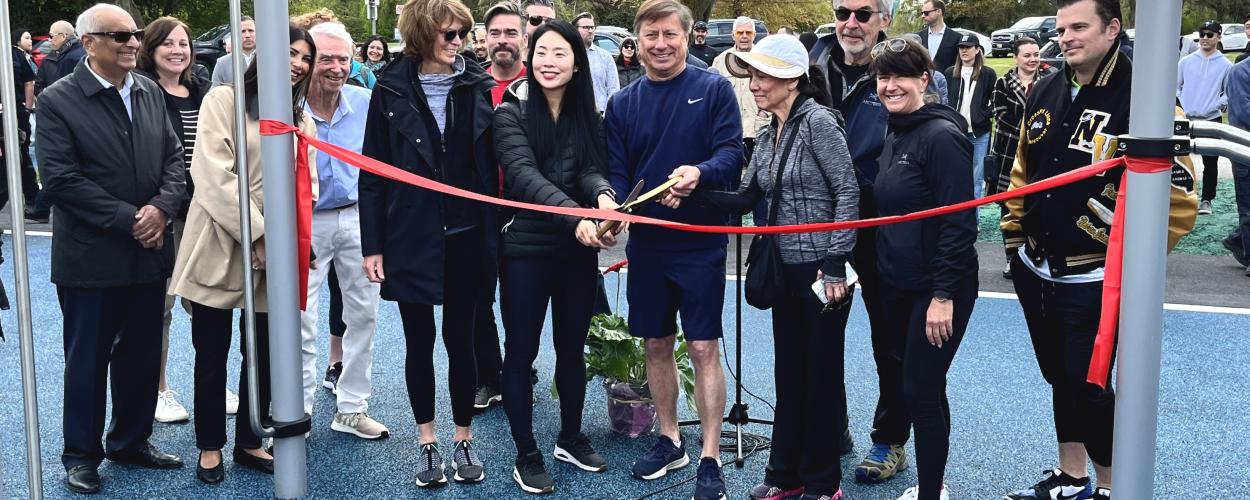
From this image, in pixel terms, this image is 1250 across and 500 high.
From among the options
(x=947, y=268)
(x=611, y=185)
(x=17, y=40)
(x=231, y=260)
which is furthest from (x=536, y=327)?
(x=17, y=40)

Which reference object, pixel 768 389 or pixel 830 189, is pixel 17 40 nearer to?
pixel 768 389

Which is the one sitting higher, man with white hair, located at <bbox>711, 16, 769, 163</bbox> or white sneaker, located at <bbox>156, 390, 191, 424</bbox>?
man with white hair, located at <bbox>711, 16, 769, 163</bbox>

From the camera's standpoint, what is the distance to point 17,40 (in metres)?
15.8

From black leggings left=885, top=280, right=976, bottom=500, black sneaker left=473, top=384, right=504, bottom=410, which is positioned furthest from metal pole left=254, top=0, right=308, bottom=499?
black leggings left=885, top=280, right=976, bottom=500

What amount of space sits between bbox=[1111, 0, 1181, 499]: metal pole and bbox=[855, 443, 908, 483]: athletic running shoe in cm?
138

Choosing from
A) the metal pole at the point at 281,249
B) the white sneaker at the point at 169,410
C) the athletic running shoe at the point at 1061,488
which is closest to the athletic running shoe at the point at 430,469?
the metal pole at the point at 281,249

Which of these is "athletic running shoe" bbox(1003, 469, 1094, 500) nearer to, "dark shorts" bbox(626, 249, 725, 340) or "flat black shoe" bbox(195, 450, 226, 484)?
"dark shorts" bbox(626, 249, 725, 340)

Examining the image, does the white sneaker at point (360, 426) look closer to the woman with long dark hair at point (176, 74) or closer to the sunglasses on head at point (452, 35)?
the woman with long dark hair at point (176, 74)

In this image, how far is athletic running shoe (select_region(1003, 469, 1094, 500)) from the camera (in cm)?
444

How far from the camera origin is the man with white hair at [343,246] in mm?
5305

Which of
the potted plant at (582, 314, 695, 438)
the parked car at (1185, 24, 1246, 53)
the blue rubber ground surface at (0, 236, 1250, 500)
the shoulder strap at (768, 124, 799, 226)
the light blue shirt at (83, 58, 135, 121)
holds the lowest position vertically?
the blue rubber ground surface at (0, 236, 1250, 500)

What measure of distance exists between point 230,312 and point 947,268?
286 centimetres

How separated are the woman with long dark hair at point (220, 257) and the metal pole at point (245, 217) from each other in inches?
1.7

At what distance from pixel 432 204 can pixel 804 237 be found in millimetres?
1448
